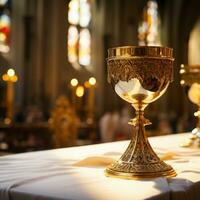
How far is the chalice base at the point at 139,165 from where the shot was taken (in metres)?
1.51

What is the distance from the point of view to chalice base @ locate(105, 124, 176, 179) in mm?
1509

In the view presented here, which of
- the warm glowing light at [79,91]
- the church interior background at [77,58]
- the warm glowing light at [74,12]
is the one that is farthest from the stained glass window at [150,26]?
the warm glowing light at [79,91]

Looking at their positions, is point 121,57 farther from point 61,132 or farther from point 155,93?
point 61,132

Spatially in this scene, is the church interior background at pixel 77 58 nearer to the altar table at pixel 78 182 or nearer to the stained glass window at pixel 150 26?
the stained glass window at pixel 150 26

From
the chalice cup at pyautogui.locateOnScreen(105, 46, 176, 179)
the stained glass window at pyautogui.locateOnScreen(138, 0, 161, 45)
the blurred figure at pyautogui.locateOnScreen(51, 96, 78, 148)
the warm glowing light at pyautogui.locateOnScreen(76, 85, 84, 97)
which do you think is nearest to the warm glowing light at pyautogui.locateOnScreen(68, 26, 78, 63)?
the warm glowing light at pyautogui.locateOnScreen(76, 85, 84, 97)

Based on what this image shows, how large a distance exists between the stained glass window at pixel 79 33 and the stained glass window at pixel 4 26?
251 centimetres

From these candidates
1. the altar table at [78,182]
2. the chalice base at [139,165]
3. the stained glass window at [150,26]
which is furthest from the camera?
the stained glass window at [150,26]

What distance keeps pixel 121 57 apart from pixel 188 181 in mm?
541

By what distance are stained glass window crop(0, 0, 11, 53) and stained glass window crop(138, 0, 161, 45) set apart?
279 inches

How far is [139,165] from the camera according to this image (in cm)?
156

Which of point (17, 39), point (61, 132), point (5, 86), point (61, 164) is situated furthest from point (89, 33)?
point (61, 164)

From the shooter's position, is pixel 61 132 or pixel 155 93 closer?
pixel 155 93

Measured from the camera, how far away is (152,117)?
685 inches

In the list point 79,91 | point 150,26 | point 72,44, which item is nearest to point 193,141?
point 79,91
